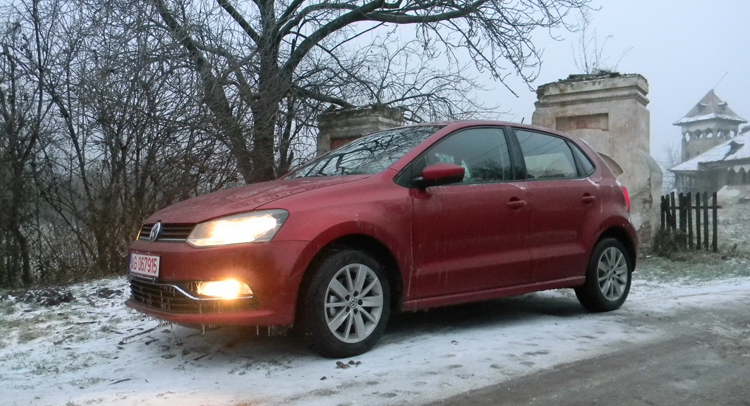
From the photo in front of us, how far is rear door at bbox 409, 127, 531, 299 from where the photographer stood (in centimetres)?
449

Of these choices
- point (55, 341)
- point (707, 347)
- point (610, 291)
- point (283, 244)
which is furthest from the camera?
point (610, 291)

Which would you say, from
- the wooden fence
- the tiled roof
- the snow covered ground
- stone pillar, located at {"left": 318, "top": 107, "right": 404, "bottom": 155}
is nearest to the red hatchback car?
the snow covered ground

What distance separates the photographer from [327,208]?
13.3 feet

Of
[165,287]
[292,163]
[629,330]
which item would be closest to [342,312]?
[165,287]

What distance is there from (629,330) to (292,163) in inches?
223

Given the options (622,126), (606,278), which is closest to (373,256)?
(606,278)

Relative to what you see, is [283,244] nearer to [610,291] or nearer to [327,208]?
[327,208]

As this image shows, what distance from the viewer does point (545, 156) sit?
5512 mm

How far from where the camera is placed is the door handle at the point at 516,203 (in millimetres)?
4954

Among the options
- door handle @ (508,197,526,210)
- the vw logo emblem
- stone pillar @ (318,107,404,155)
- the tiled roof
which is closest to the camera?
the vw logo emblem

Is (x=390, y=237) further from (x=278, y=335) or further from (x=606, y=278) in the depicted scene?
(x=606, y=278)

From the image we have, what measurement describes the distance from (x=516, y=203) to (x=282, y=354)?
204 centimetres

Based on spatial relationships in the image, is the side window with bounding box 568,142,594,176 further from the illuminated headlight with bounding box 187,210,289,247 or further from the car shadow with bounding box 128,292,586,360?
the illuminated headlight with bounding box 187,210,289,247

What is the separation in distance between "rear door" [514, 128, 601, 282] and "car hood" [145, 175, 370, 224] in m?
1.55
